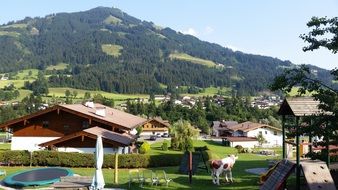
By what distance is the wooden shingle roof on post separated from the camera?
64.1ft

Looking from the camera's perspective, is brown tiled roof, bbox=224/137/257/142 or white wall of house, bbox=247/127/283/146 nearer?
brown tiled roof, bbox=224/137/257/142

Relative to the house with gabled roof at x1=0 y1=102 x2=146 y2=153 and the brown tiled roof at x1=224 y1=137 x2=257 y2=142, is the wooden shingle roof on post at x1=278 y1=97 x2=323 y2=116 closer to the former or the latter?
the house with gabled roof at x1=0 y1=102 x2=146 y2=153

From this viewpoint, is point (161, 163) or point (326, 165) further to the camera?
point (161, 163)

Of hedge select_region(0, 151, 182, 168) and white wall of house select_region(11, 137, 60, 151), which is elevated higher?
white wall of house select_region(11, 137, 60, 151)

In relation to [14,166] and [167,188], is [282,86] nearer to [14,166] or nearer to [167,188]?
[167,188]

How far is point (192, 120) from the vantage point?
123375 mm

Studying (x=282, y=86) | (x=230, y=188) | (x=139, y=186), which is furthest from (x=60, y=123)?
(x=282, y=86)

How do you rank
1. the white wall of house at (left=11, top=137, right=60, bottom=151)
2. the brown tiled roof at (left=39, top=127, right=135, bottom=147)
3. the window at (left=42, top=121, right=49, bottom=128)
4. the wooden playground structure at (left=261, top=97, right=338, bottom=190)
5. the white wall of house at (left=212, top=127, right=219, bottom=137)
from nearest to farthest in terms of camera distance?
the wooden playground structure at (left=261, top=97, right=338, bottom=190)
the brown tiled roof at (left=39, top=127, right=135, bottom=147)
the white wall of house at (left=11, top=137, right=60, bottom=151)
the window at (left=42, top=121, right=49, bottom=128)
the white wall of house at (left=212, top=127, right=219, bottom=137)

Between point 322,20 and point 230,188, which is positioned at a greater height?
point 322,20

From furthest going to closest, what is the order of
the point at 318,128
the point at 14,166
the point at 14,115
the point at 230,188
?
the point at 14,115 → the point at 14,166 → the point at 230,188 → the point at 318,128

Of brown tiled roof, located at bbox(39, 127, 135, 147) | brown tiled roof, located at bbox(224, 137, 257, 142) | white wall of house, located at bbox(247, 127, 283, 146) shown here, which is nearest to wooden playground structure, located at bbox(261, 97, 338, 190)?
brown tiled roof, located at bbox(39, 127, 135, 147)

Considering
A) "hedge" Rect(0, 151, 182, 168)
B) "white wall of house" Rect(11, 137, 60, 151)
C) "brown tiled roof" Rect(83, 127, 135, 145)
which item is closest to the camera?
"hedge" Rect(0, 151, 182, 168)

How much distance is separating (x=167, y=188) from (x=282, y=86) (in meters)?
8.32

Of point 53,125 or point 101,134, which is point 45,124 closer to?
point 53,125
